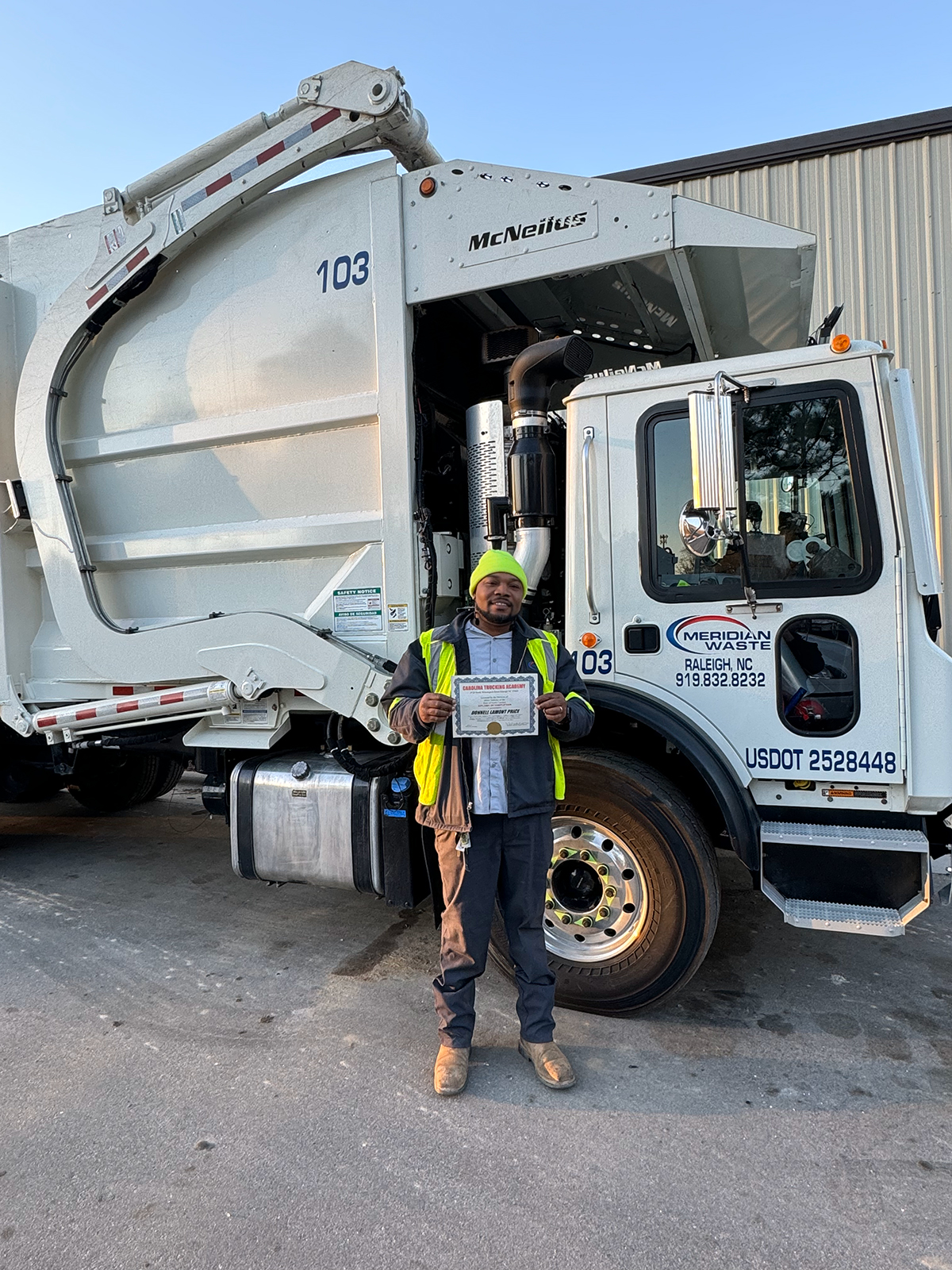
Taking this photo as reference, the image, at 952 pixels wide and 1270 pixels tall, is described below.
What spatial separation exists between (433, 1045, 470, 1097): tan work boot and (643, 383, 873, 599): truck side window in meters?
1.88

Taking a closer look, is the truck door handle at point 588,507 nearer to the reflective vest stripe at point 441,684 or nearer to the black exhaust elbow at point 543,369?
the black exhaust elbow at point 543,369

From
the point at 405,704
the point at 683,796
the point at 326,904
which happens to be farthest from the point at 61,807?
the point at 683,796

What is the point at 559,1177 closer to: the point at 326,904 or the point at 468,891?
the point at 468,891

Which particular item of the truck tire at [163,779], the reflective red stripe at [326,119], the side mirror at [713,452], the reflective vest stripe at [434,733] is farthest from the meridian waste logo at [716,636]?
the truck tire at [163,779]

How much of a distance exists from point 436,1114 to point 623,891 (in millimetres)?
1035

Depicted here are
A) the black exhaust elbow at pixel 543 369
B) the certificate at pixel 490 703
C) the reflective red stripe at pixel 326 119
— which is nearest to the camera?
the certificate at pixel 490 703

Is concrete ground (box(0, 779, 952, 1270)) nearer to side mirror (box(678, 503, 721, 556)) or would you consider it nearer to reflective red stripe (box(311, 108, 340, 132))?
side mirror (box(678, 503, 721, 556))

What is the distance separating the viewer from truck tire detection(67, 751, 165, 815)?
6254 millimetres

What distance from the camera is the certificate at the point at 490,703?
8.58 feet

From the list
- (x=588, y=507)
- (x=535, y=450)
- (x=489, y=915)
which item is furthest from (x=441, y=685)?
(x=535, y=450)

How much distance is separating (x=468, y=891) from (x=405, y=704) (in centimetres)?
69

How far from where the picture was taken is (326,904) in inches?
176

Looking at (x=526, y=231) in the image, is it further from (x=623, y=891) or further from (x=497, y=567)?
(x=623, y=891)

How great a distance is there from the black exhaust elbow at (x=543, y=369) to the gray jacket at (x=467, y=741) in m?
1.02
